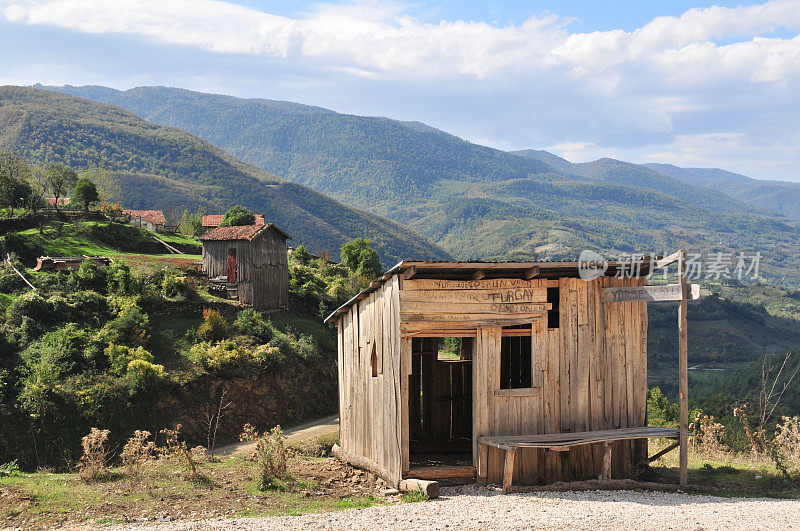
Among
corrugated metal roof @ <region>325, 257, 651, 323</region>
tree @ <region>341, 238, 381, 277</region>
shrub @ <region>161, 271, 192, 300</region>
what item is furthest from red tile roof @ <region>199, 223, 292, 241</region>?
corrugated metal roof @ <region>325, 257, 651, 323</region>

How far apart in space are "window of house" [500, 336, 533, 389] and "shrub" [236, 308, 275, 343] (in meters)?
14.5

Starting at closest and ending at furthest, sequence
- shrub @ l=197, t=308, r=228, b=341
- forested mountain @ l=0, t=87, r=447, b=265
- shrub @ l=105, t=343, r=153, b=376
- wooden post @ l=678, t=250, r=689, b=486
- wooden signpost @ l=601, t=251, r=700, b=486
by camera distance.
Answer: wooden signpost @ l=601, t=251, r=700, b=486
wooden post @ l=678, t=250, r=689, b=486
shrub @ l=105, t=343, r=153, b=376
shrub @ l=197, t=308, r=228, b=341
forested mountain @ l=0, t=87, r=447, b=265

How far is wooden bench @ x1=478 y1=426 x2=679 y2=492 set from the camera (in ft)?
35.0

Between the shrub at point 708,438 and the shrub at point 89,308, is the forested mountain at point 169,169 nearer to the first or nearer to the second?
the shrub at point 89,308

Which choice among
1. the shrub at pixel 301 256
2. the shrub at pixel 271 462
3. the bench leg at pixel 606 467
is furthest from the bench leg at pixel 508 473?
the shrub at pixel 301 256

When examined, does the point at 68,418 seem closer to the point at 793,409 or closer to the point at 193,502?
the point at 193,502

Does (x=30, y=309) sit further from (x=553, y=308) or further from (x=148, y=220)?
(x=148, y=220)

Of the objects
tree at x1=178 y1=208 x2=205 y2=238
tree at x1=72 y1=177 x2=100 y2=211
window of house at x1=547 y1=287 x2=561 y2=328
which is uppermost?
tree at x1=72 y1=177 x2=100 y2=211

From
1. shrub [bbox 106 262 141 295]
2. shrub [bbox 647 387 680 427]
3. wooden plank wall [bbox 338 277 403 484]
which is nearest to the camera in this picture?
wooden plank wall [bbox 338 277 403 484]

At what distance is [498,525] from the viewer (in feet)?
29.0

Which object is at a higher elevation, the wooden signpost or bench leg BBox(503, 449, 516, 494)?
the wooden signpost

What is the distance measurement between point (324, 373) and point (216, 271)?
7.92 meters

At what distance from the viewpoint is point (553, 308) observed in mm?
12312

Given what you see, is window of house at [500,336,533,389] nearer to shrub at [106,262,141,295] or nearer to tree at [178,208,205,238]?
shrub at [106,262,141,295]
